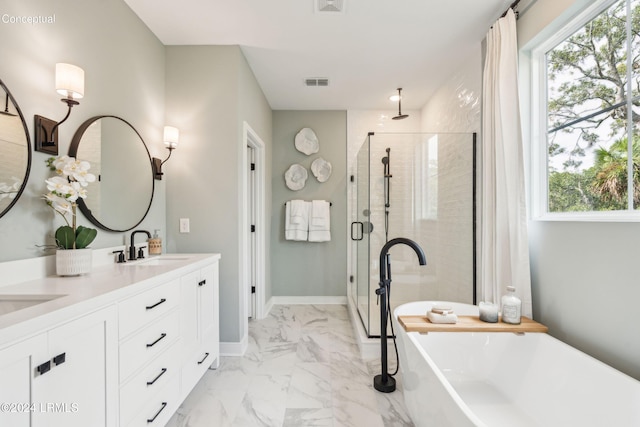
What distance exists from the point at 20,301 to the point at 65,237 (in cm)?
42

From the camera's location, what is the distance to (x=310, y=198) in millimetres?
3873

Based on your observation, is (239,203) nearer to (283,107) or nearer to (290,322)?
(290,322)

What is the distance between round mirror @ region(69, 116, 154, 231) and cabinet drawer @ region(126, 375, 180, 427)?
3.22 ft

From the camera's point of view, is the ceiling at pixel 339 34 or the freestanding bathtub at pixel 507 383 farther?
the ceiling at pixel 339 34

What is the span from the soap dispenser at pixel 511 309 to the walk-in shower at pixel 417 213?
846 mm

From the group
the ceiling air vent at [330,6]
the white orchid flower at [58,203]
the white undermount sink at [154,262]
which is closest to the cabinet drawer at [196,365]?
the white undermount sink at [154,262]

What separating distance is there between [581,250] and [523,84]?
109 centimetres

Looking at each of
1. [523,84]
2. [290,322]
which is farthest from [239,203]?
[523,84]

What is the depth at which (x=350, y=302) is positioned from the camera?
3.61 m

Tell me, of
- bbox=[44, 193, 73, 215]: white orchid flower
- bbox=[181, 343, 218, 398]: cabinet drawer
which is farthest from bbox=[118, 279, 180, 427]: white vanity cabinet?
bbox=[44, 193, 73, 215]: white orchid flower

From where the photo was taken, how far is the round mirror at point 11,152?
1.16 metres

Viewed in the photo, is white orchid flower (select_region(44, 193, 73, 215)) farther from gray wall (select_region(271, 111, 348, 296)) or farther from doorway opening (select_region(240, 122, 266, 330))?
gray wall (select_region(271, 111, 348, 296))

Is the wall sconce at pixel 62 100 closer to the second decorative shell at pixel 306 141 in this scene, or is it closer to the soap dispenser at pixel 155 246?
the soap dispenser at pixel 155 246

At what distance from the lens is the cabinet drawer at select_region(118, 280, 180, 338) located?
1173 millimetres
